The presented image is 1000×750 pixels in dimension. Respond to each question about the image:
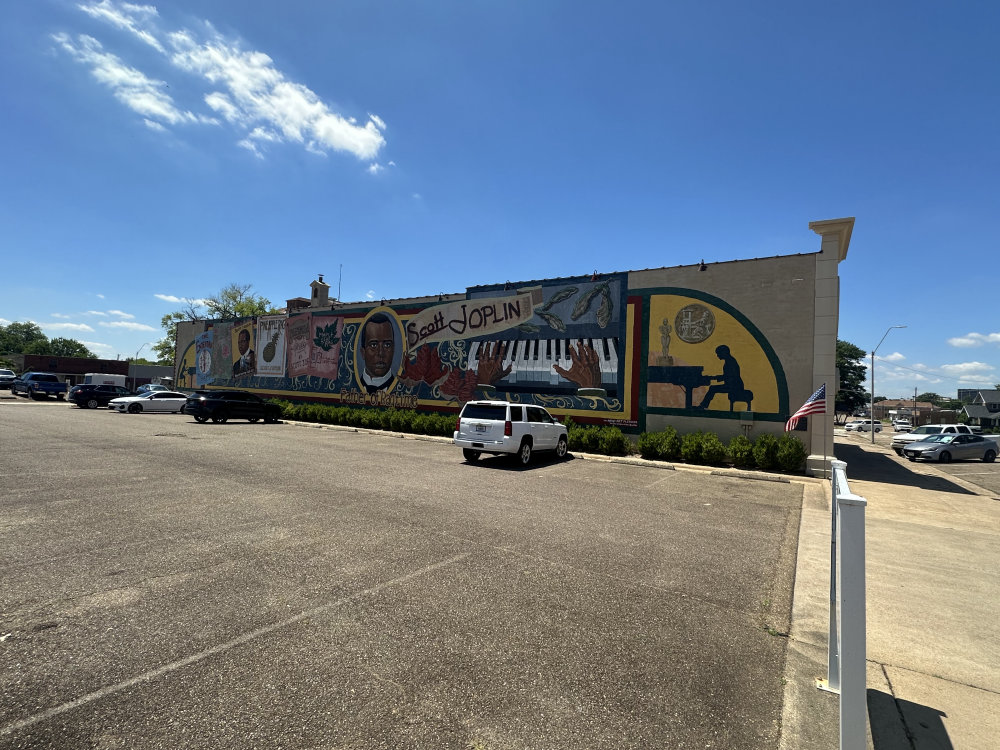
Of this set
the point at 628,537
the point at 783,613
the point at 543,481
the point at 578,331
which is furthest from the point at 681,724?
the point at 578,331

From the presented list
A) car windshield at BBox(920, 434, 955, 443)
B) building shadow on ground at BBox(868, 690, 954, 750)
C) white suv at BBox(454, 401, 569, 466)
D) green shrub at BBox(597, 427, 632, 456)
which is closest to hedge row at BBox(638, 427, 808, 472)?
green shrub at BBox(597, 427, 632, 456)

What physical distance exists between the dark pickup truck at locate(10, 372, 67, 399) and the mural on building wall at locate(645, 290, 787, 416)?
50.3 metres

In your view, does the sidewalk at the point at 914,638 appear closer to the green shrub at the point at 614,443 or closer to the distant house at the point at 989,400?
the green shrub at the point at 614,443

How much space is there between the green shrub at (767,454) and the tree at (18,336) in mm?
164401

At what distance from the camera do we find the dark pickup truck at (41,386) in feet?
139

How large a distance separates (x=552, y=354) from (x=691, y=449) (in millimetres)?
7621

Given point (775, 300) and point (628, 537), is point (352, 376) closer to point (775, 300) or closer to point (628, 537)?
point (775, 300)

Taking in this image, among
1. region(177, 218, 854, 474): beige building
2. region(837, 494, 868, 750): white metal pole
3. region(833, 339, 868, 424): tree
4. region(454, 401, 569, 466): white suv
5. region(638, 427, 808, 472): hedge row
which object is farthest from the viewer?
region(833, 339, 868, 424): tree

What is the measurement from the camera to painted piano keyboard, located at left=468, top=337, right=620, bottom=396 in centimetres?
2106

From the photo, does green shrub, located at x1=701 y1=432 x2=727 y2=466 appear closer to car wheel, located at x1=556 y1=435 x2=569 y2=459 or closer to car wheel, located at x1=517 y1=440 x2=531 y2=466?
car wheel, located at x1=556 y1=435 x2=569 y2=459

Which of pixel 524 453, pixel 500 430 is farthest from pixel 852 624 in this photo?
pixel 524 453

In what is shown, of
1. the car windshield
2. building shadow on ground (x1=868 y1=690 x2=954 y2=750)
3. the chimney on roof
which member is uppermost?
the chimney on roof

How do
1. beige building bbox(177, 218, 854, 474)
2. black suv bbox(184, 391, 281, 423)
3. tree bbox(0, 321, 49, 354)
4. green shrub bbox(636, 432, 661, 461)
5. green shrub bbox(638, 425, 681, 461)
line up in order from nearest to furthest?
beige building bbox(177, 218, 854, 474) → green shrub bbox(638, 425, 681, 461) → green shrub bbox(636, 432, 661, 461) → black suv bbox(184, 391, 281, 423) → tree bbox(0, 321, 49, 354)

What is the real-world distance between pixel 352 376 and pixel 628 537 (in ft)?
85.2
